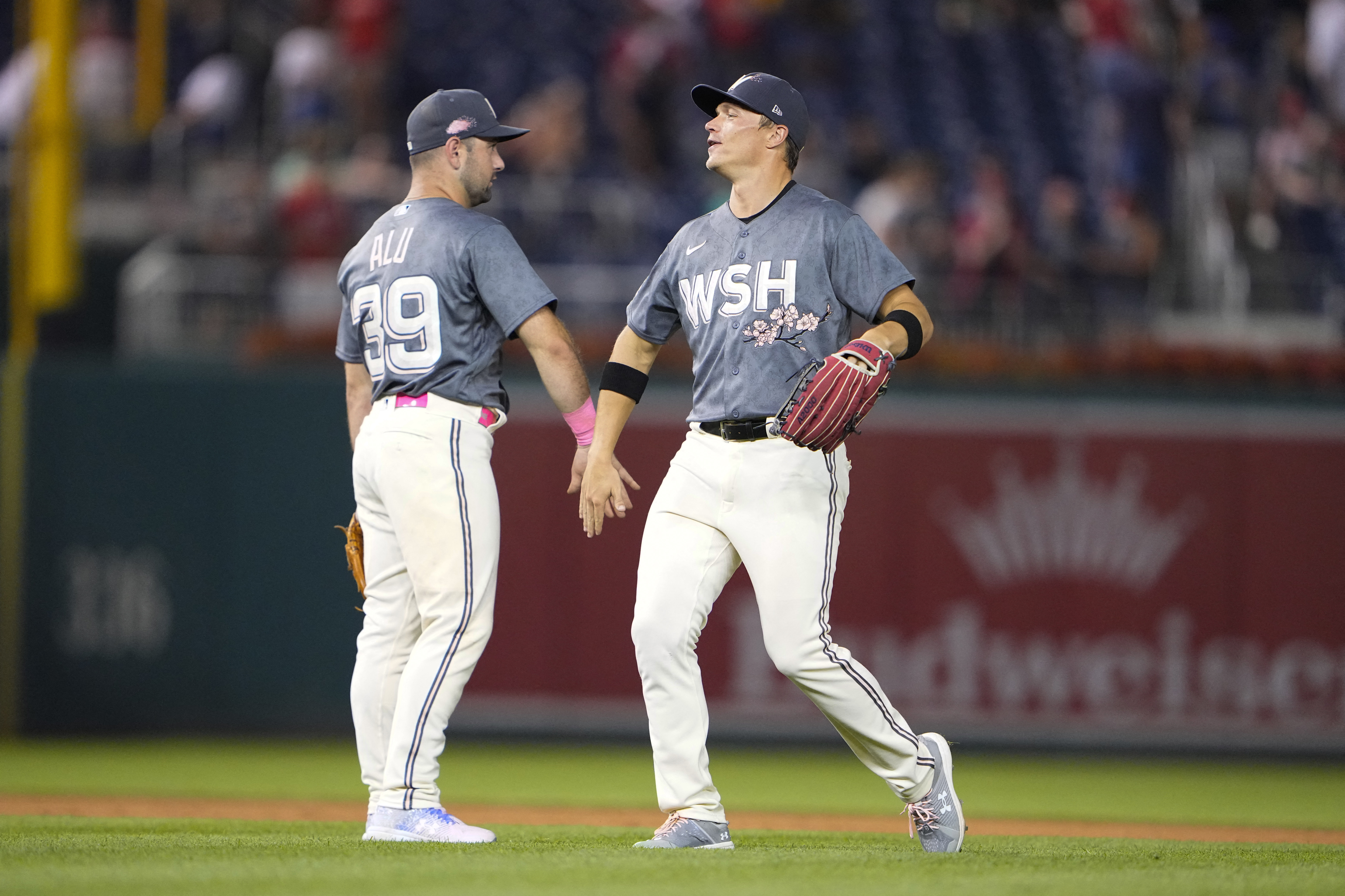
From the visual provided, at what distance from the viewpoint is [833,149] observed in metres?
13.3

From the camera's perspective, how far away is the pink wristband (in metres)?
4.94

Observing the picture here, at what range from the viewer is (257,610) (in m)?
9.31

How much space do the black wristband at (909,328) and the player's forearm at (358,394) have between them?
66.7 inches

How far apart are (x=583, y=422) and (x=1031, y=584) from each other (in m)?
4.90

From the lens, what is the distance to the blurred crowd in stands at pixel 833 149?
10.2 m

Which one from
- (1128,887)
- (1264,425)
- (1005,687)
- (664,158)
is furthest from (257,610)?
(1128,887)

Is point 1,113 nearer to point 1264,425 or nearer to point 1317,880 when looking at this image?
point 1264,425

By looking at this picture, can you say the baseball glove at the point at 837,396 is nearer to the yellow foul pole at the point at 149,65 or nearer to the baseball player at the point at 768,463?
the baseball player at the point at 768,463

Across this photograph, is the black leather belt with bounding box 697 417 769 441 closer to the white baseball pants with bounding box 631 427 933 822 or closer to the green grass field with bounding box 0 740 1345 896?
the white baseball pants with bounding box 631 427 933 822

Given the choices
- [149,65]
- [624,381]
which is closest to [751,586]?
[624,381]

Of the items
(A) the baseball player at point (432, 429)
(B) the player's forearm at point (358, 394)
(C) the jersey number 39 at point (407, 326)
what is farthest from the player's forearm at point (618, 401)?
(B) the player's forearm at point (358, 394)

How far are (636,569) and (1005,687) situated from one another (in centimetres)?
216

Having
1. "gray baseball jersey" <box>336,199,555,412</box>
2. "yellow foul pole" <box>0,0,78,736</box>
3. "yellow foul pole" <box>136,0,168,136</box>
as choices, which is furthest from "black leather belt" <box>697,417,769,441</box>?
"yellow foul pole" <box>136,0,168,136</box>

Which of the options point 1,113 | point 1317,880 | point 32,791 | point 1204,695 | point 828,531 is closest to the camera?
point 1317,880
